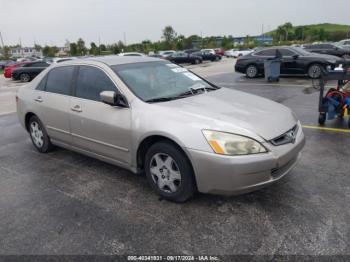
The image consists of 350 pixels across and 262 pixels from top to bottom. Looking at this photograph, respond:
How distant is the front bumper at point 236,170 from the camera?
2865 mm

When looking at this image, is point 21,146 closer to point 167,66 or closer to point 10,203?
point 10,203

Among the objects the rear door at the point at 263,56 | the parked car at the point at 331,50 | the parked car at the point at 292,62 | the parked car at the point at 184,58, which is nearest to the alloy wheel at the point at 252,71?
the parked car at the point at 292,62

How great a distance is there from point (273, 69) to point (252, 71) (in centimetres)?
191

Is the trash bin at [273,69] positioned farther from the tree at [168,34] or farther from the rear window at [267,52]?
the tree at [168,34]

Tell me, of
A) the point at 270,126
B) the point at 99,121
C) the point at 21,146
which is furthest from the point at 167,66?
the point at 21,146

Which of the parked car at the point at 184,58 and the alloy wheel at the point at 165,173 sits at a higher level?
the parked car at the point at 184,58

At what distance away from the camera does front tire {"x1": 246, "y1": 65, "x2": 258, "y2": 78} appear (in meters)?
15.0

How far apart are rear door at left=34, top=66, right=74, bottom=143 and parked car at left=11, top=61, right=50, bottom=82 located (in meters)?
17.7

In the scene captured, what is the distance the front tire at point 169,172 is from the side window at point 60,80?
177 centimetres

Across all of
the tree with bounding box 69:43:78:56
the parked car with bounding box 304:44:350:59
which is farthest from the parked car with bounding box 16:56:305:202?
the tree with bounding box 69:43:78:56

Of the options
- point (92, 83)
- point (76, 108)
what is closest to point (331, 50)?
point (92, 83)

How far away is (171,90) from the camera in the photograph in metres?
3.92

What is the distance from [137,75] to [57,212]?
1.86 meters

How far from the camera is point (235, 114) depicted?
325cm
